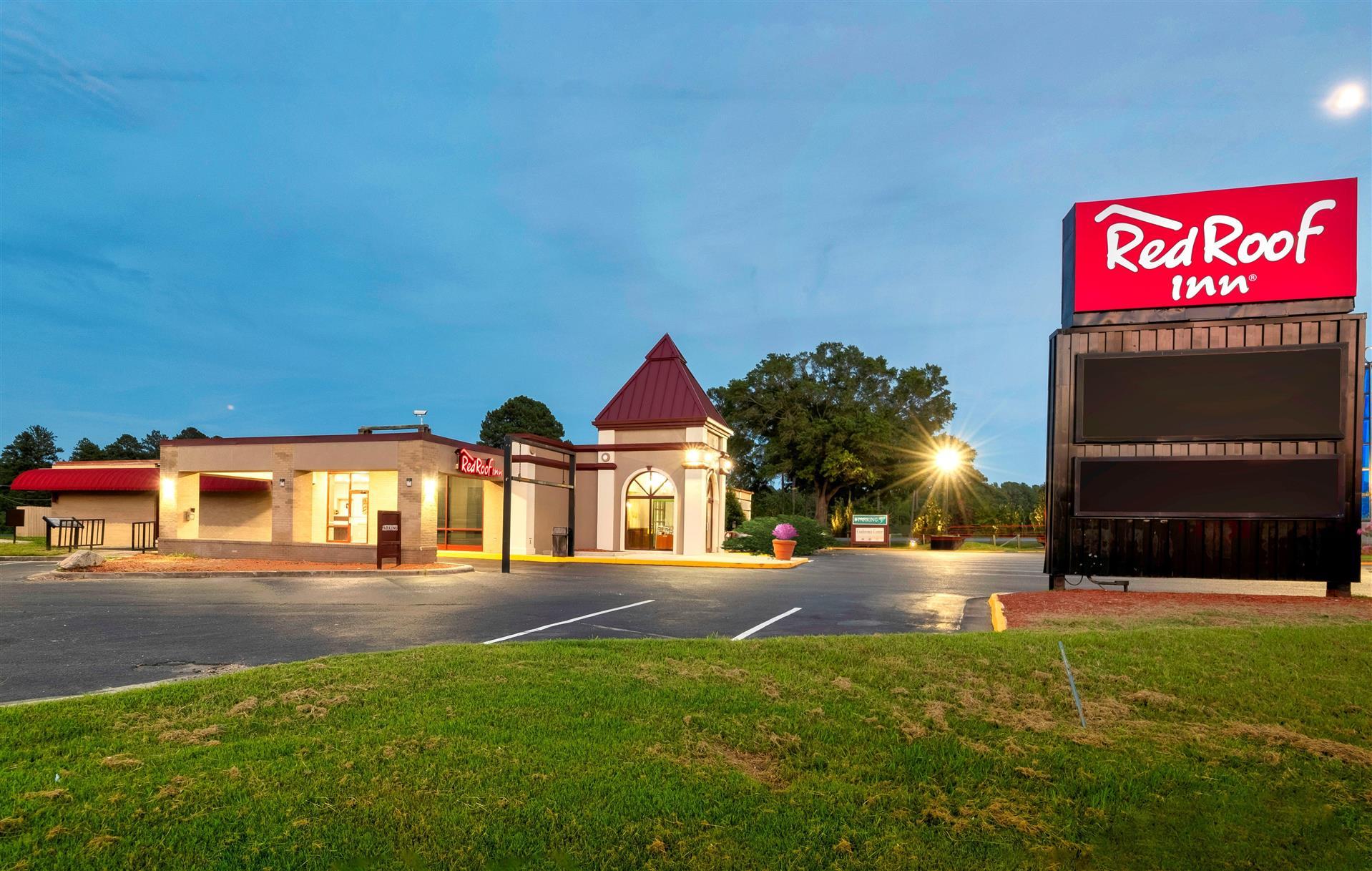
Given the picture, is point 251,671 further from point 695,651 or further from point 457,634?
point 695,651

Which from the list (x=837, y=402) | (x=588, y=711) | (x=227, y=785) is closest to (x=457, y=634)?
(x=588, y=711)

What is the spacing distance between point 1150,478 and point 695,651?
30.5 ft

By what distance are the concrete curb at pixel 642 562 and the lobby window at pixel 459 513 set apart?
8.20 ft

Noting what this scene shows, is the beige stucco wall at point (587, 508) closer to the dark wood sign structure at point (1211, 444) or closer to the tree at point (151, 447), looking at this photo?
the dark wood sign structure at point (1211, 444)

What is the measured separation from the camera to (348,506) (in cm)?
2772

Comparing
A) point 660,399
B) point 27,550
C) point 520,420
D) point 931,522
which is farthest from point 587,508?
point 520,420

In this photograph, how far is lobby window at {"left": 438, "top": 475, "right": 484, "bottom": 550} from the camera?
94.6 feet

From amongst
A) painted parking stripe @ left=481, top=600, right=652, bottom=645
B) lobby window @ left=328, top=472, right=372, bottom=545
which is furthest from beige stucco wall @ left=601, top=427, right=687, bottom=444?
painted parking stripe @ left=481, top=600, right=652, bottom=645

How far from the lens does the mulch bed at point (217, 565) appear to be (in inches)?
743

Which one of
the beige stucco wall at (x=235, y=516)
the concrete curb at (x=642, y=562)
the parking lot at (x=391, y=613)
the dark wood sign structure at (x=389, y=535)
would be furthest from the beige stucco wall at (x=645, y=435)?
the beige stucco wall at (x=235, y=516)

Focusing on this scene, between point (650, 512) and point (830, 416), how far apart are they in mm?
21140

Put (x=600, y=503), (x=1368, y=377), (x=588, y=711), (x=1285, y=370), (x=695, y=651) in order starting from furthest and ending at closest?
(x=600, y=503), (x=1368, y=377), (x=1285, y=370), (x=695, y=651), (x=588, y=711)

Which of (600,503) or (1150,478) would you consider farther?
(600,503)

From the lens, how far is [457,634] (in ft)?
31.8
